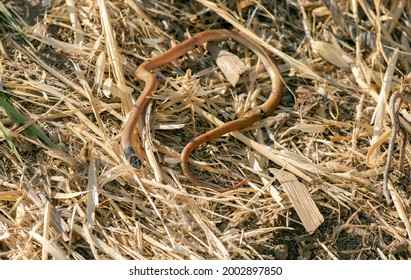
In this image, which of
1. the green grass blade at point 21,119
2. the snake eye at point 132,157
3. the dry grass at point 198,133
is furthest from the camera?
the green grass blade at point 21,119

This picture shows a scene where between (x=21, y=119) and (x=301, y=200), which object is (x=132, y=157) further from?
(x=301, y=200)

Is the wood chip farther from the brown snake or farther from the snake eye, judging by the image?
the snake eye

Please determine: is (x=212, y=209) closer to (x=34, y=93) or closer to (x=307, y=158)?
(x=307, y=158)

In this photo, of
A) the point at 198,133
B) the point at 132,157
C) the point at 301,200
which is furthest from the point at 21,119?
the point at 301,200

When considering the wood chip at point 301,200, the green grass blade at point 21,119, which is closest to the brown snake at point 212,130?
the wood chip at point 301,200

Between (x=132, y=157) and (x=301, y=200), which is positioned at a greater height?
(x=132, y=157)

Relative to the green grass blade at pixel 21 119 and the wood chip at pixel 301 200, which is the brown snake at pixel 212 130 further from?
the green grass blade at pixel 21 119
